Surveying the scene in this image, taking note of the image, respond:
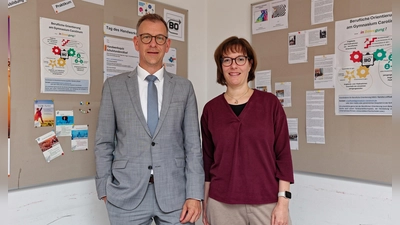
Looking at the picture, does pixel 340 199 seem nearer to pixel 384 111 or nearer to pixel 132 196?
pixel 384 111

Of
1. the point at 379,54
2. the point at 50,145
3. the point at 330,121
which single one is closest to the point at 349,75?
the point at 379,54

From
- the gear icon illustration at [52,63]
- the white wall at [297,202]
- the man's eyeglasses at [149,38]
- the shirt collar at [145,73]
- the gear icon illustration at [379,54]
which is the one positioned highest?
the man's eyeglasses at [149,38]

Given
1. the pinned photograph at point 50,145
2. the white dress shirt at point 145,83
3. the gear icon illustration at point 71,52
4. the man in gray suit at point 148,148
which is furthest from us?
the gear icon illustration at point 71,52

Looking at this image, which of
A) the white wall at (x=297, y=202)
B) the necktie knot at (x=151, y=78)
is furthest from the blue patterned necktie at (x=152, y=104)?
the white wall at (x=297, y=202)

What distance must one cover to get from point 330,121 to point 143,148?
4.03 ft

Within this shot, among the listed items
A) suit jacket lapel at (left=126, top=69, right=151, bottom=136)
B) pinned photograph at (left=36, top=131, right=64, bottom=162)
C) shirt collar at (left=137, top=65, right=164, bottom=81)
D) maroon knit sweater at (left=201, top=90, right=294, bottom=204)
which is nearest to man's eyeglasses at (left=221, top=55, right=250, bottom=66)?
maroon knit sweater at (left=201, top=90, right=294, bottom=204)

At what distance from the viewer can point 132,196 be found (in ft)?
4.85

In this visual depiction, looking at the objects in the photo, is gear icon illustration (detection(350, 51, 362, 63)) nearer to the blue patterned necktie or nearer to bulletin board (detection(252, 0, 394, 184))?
bulletin board (detection(252, 0, 394, 184))

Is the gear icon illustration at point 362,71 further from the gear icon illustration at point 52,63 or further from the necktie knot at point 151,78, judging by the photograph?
the gear icon illustration at point 52,63

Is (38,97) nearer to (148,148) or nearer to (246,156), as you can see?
(148,148)

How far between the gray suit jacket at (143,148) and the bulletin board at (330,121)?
911 mm

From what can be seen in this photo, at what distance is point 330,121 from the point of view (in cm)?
204

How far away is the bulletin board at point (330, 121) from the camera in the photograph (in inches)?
72.8

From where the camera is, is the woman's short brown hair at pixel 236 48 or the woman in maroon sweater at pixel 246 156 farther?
the woman's short brown hair at pixel 236 48
